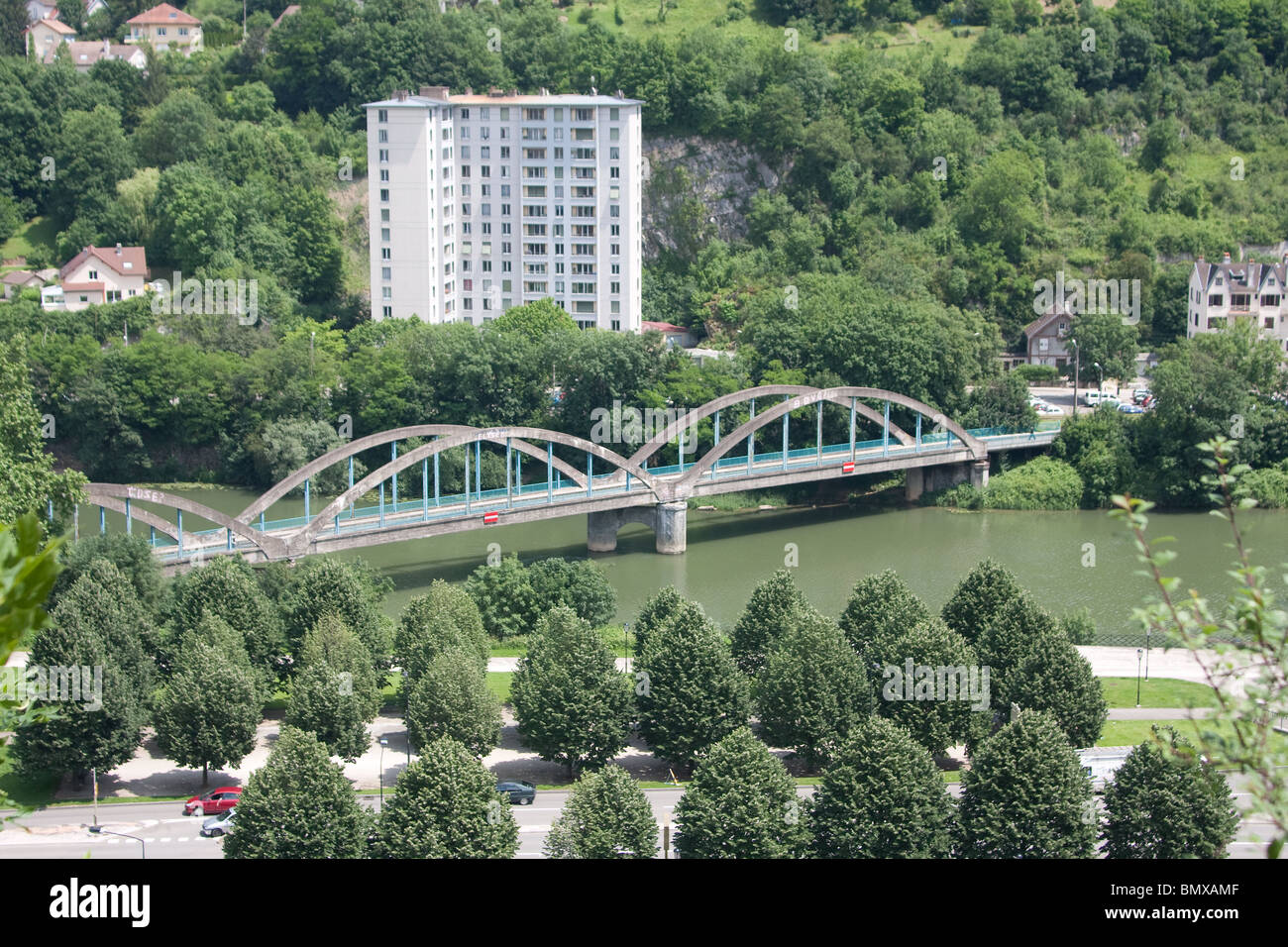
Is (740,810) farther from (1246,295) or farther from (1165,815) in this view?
(1246,295)

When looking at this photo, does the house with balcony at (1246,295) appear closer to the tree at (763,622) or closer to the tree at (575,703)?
the tree at (763,622)

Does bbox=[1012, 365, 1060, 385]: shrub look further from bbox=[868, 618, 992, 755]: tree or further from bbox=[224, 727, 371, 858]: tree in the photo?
bbox=[224, 727, 371, 858]: tree

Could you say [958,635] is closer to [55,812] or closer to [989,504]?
[55,812]

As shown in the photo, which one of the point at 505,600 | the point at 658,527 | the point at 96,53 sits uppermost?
the point at 96,53

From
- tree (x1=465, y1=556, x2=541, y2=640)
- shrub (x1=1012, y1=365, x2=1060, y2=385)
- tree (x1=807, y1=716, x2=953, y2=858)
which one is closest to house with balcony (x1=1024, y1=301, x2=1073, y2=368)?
shrub (x1=1012, y1=365, x2=1060, y2=385)

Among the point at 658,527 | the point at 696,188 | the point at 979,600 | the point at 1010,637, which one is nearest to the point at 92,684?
the point at 1010,637

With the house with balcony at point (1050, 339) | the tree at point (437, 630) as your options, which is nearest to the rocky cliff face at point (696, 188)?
the house with balcony at point (1050, 339)
